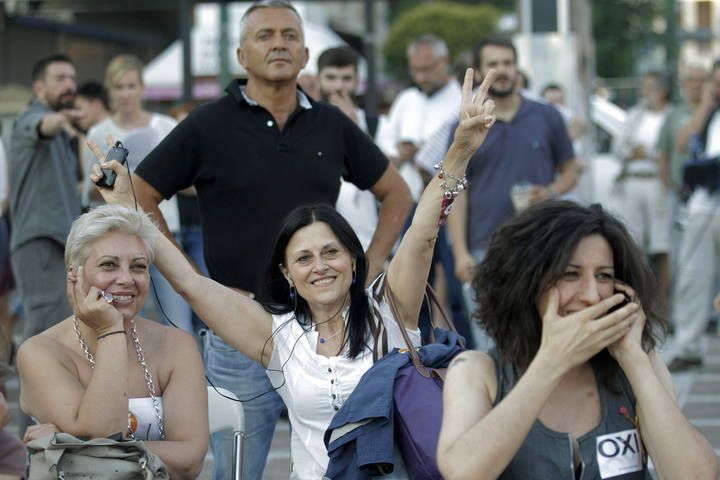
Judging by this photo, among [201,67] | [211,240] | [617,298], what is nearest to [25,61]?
[201,67]

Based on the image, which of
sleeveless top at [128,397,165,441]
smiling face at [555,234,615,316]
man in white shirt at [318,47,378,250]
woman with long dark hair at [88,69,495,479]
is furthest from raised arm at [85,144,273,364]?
man in white shirt at [318,47,378,250]

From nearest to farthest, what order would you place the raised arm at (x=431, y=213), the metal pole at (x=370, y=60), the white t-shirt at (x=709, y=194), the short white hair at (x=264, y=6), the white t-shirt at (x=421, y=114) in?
the raised arm at (x=431, y=213), the short white hair at (x=264, y=6), the white t-shirt at (x=421, y=114), the white t-shirt at (x=709, y=194), the metal pole at (x=370, y=60)

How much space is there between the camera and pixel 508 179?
7672 mm

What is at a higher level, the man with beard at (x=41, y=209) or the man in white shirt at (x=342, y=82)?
the man in white shirt at (x=342, y=82)

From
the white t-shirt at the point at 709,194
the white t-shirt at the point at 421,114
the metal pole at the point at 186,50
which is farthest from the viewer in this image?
the metal pole at the point at 186,50

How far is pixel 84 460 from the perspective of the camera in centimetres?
385

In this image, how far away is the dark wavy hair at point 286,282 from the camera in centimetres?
436

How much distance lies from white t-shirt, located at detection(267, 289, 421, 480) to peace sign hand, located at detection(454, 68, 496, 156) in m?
0.60

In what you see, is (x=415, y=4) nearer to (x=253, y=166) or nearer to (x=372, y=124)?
(x=372, y=124)

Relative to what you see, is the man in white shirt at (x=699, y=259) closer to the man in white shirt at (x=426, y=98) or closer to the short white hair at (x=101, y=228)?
the man in white shirt at (x=426, y=98)

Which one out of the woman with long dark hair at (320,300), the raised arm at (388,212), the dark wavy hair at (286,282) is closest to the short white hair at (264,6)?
the raised arm at (388,212)

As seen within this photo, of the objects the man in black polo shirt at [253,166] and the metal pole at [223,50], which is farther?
the metal pole at [223,50]

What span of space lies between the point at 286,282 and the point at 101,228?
663mm

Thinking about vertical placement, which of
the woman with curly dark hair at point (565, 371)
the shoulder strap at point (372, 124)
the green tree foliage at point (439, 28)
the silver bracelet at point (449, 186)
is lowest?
the woman with curly dark hair at point (565, 371)
